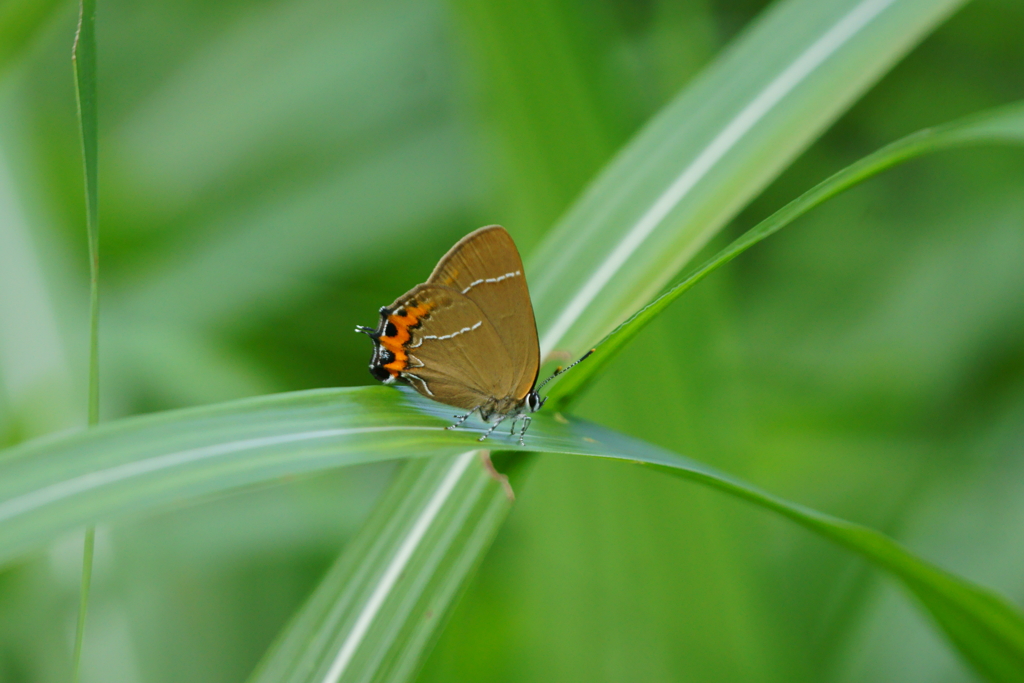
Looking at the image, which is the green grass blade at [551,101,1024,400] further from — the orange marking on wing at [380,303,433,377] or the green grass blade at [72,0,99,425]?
the green grass blade at [72,0,99,425]

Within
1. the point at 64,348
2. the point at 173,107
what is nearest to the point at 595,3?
the point at 64,348

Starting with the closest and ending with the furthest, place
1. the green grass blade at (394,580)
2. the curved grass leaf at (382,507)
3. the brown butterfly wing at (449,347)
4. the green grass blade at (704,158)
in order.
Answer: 1. the curved grass leaf at (382,507)
2. the green grass blade at (394,580)
3. the green grass blade at (704,158)
4. the brown butterfly wing at (449,347)

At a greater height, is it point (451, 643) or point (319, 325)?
point (319, 325)

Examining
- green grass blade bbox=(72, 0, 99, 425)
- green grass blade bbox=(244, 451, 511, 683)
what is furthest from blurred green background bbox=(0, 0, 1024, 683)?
green grass blade bbox=(72, 0, 99, 425)

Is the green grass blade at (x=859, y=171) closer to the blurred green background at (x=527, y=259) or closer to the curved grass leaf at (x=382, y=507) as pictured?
the curved grass leaf at (x=382, y=507)

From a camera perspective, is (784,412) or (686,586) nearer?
(686,586)

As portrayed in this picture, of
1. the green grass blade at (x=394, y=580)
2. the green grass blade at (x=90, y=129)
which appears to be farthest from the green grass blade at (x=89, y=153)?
the green grass blade at (x=394, y=580)

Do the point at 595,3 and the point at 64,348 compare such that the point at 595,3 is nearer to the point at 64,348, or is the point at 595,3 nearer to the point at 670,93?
the point at 670,93

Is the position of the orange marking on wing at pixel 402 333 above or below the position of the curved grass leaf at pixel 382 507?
above
